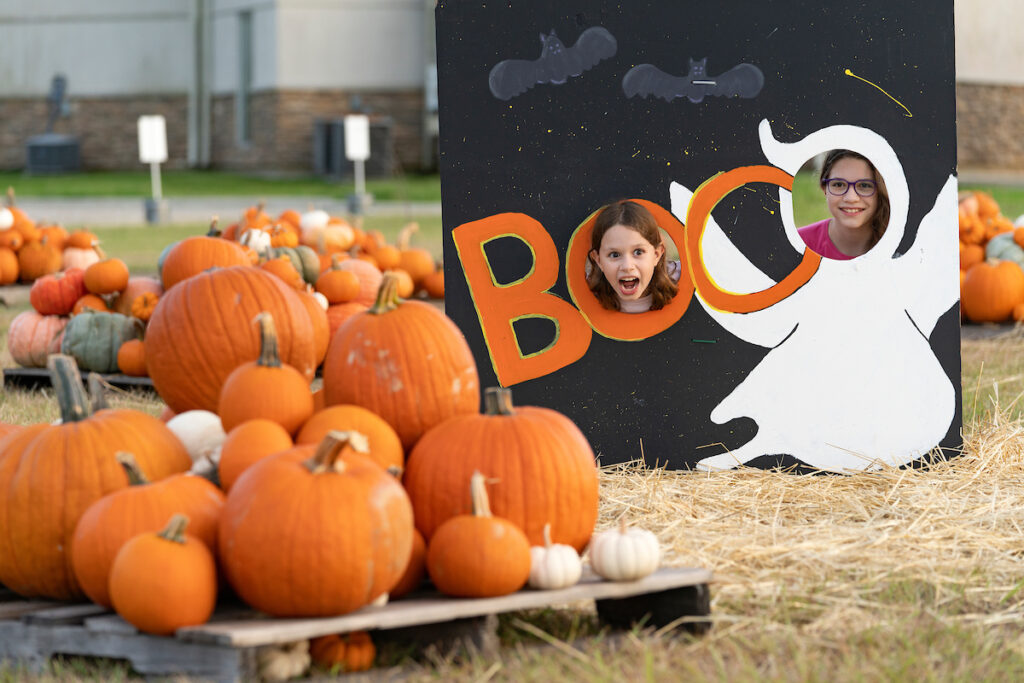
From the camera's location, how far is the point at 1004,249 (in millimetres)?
8969

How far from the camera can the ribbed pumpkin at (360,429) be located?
2.96 metres

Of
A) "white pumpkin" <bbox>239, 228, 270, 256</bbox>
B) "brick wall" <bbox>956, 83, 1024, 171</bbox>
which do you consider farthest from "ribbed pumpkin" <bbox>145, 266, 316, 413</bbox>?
"brick wall" <bbox>956, 83, 1024, 171</bbox>

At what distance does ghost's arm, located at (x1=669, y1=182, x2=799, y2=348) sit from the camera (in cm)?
457

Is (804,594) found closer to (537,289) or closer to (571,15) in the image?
(537,289)

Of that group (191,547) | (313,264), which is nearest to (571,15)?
(191,547)

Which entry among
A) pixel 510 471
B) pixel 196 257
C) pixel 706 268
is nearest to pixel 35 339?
pixel 196 257

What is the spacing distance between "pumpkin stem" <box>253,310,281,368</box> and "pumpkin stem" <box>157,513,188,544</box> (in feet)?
1.79

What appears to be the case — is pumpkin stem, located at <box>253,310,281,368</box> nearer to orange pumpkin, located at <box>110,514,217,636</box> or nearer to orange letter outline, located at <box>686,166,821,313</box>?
orange pumpkin, located at <box>110,514,217,636</box>

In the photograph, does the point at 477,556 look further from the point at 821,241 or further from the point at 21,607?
the point at 821,241

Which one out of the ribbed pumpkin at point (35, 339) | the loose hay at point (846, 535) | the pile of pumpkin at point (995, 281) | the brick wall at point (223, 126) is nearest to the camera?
the loose hay at point (846, 535)

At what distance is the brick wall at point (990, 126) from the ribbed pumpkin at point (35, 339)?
77.0 ft

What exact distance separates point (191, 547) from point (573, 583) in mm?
808

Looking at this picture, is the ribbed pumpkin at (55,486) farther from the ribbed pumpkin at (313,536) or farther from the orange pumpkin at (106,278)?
the orange pumpkin at (106,278)

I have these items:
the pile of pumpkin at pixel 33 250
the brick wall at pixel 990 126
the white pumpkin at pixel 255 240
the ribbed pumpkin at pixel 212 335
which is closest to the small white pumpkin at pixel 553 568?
the ribbed pumpkin at pixel 212 335
